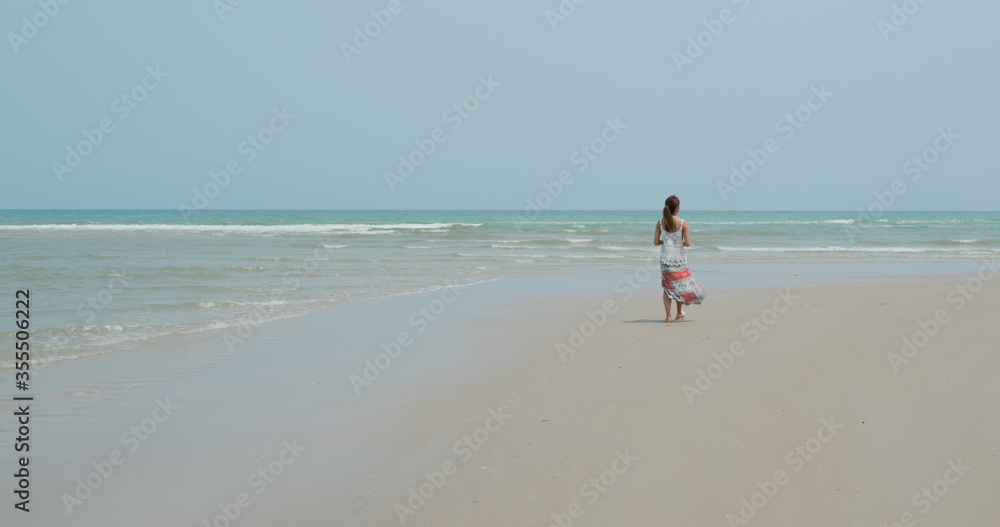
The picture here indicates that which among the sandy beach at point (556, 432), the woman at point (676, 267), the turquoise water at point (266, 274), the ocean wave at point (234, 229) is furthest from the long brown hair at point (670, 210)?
the ocean wave at point (234, 229)

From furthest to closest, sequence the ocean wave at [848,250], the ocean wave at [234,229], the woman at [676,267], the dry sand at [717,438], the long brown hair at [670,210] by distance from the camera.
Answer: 1. the ocean wave at [234,229]
2. the ocean wave at [848,250]
3. the woman at [676,267]
4. the long brown hair at [670,210]
5. the dry sand at [717,438]

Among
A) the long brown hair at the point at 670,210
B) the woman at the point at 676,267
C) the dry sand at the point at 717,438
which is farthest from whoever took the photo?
the woman at the point at 676,267

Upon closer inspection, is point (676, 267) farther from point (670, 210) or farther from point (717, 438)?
point (717, 438)

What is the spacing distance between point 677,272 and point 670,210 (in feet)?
2.65

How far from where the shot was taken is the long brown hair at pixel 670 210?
26.9 ft

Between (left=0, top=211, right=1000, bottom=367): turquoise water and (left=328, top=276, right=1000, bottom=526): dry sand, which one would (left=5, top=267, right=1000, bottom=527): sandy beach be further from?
(left=0, top=211, right=1000, bottom=367): turquoise water

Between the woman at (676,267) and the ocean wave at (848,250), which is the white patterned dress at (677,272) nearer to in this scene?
the woman at (676,267)

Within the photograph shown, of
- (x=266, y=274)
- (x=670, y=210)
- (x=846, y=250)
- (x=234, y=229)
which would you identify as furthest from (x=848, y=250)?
(x=234, y=229)

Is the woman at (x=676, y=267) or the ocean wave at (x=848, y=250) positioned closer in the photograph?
the woman at (x=676, y=267)

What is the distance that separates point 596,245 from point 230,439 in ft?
85.7

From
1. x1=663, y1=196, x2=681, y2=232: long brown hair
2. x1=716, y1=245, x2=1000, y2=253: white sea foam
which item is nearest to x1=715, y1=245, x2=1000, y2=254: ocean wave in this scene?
x1=716, y1=245, x2=1000, y2=253: white sea foam

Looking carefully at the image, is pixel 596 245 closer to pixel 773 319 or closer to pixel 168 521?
pixel 773 319

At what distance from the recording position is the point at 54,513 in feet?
10.8

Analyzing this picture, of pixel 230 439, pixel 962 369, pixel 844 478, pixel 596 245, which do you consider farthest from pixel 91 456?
pixel 596 245
